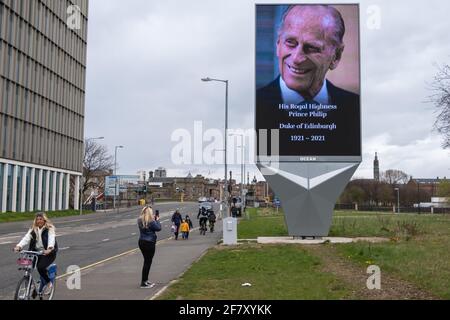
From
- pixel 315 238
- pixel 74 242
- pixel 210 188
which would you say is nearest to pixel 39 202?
pixel 74 242

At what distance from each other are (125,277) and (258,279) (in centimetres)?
315

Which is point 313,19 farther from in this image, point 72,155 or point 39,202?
point 72,155

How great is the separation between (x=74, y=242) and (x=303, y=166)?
10760 millimetres

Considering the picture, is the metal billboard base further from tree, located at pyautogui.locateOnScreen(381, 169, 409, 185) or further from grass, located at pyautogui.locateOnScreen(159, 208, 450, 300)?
tree, located at pyautogui.locateOnScreen(381, 169, 409, 185)

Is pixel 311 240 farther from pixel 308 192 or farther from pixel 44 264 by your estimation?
pixel 44 264

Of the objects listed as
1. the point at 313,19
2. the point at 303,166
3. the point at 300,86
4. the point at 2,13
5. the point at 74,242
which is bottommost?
the point at 74,242

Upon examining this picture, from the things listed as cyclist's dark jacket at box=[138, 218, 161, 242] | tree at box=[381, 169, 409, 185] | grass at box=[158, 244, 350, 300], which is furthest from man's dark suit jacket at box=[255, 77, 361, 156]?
tree at box=[381, 169, 409, 185]

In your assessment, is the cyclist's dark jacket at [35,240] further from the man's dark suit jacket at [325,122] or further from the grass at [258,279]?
the man's dark suit jacket at [325,122]

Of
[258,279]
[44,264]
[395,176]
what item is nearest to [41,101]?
[258,279]

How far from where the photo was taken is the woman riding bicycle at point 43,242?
31.3 ft

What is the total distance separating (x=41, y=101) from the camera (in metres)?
62.4

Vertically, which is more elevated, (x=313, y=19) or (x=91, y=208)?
(x=313, y=19)
